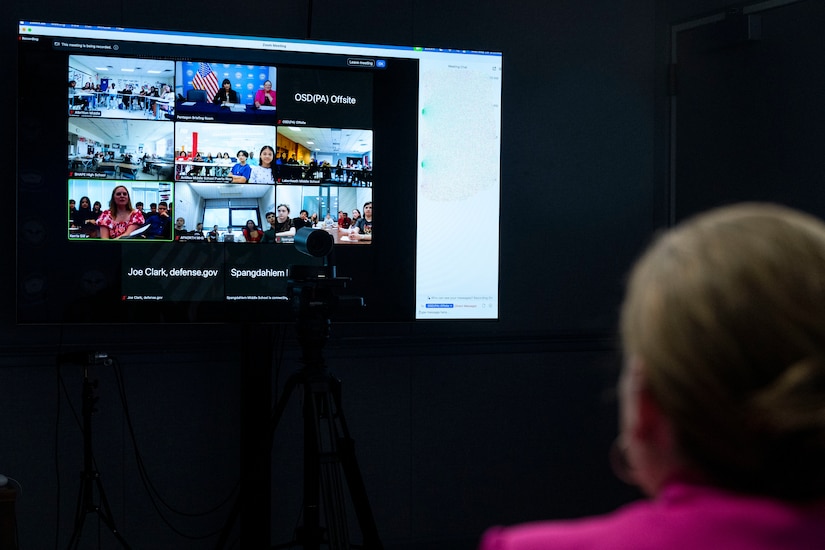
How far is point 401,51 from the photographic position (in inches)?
128

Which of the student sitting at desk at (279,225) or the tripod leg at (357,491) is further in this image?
the student sitting at desk at (279,225)

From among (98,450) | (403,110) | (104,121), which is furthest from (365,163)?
(98,450)

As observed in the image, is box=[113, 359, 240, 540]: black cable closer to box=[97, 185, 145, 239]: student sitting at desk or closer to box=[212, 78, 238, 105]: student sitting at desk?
box=[97, 185, 145, 239]: student sitting at desk

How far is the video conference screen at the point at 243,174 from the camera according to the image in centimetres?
294

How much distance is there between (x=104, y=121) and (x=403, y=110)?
1.06 meters

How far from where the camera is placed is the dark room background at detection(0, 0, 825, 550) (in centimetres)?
319

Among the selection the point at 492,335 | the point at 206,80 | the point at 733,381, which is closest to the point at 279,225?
the point at 206,80

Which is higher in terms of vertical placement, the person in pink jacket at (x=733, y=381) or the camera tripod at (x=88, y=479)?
the person in pink jacket at (x=733, y=381)

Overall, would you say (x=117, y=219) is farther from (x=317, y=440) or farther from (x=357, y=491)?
(x=357, y=491)

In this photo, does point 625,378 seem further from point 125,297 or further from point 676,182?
point 676,182

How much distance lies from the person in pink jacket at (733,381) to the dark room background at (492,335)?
7.64ft

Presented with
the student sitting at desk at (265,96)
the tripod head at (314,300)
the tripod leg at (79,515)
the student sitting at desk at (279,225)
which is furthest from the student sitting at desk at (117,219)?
the tripod leg at (79,515)

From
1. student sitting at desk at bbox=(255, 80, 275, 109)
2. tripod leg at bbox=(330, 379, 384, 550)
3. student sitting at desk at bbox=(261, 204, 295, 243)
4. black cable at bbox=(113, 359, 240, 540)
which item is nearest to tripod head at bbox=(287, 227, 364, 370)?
tripod leg at bbox=(330, 379, 384, 550)

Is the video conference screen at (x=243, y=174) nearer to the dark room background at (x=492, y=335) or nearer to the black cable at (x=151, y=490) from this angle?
the dark room background at (x=492, y=335)
